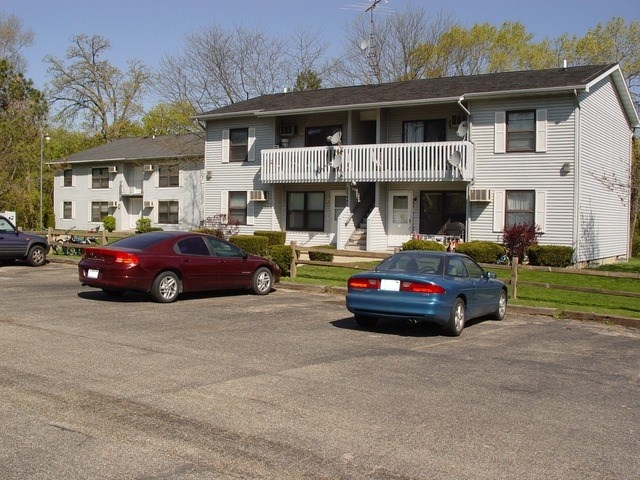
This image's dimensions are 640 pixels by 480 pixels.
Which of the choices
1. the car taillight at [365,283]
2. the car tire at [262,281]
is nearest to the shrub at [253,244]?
the car tire at [262,281]

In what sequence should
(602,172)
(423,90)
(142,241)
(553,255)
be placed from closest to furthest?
(142,241) → (553,255) → (602,172) → (423,90)

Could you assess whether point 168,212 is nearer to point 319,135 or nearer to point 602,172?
point 319,135

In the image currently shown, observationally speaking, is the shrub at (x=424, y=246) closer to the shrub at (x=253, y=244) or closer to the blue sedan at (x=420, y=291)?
the shrub at (x=253, y=244)

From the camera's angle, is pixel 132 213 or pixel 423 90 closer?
pixel 423 90

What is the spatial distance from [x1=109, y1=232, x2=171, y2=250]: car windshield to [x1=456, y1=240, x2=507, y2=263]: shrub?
461 inches

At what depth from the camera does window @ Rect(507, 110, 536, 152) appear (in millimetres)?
26009

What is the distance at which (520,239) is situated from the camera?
24562 mm

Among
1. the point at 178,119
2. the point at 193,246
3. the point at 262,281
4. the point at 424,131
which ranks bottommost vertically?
the point at 262,281

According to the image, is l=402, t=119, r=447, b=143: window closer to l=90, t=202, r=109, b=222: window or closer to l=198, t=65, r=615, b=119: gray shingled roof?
l=198, t=65, r=615, b=119: gray shingled roof

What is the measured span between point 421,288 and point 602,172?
19.0 m

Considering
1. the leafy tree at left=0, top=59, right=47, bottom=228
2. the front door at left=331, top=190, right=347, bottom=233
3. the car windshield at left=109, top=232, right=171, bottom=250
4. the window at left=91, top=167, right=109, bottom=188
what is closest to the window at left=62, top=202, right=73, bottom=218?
the window at left=91, top=167, right=109, bottom=188

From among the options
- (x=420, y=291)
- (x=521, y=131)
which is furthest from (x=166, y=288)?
(x=521, y=131)

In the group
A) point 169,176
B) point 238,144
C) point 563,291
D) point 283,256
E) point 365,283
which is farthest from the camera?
point 169,176

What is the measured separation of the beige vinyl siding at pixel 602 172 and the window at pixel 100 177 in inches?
1179
